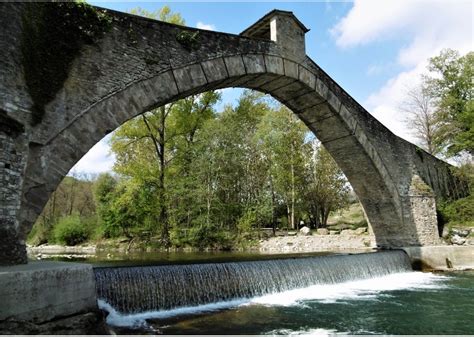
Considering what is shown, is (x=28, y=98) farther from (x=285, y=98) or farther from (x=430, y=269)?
(x=430, y=269)

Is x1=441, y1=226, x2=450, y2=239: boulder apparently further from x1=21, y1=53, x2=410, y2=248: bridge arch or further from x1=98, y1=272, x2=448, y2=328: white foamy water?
x1=98, y1=272, x2=448, y2=328: white foamy water

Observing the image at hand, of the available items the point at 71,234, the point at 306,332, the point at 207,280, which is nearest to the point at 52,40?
the point at 207,280

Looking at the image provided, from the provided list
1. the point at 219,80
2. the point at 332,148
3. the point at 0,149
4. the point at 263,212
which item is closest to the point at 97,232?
the point at 263,212

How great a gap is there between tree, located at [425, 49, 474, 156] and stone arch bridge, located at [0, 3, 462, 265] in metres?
10.00

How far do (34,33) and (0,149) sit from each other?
7.23 ft

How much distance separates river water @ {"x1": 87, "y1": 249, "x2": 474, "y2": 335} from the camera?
5.93m

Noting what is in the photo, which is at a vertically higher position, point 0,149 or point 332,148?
point 332,148

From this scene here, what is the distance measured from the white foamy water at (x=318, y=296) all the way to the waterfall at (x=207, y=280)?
15 cm

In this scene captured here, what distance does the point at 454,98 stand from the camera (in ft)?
67.1

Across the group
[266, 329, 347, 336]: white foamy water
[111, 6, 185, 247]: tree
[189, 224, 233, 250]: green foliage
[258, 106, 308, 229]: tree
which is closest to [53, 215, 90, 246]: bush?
[111, 6, 185, 247]: tree

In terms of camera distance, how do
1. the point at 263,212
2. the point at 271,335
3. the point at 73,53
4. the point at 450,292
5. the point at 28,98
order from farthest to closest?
the point at 263,212
the point at 450,292
the point at 73,53
the point at 28,98
the point at 271,335

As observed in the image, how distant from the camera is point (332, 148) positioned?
13.4 metres

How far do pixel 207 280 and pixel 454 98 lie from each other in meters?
18.6

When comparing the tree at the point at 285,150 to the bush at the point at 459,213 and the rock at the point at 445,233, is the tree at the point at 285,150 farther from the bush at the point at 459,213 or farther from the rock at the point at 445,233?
the rock at the point at 445,233
